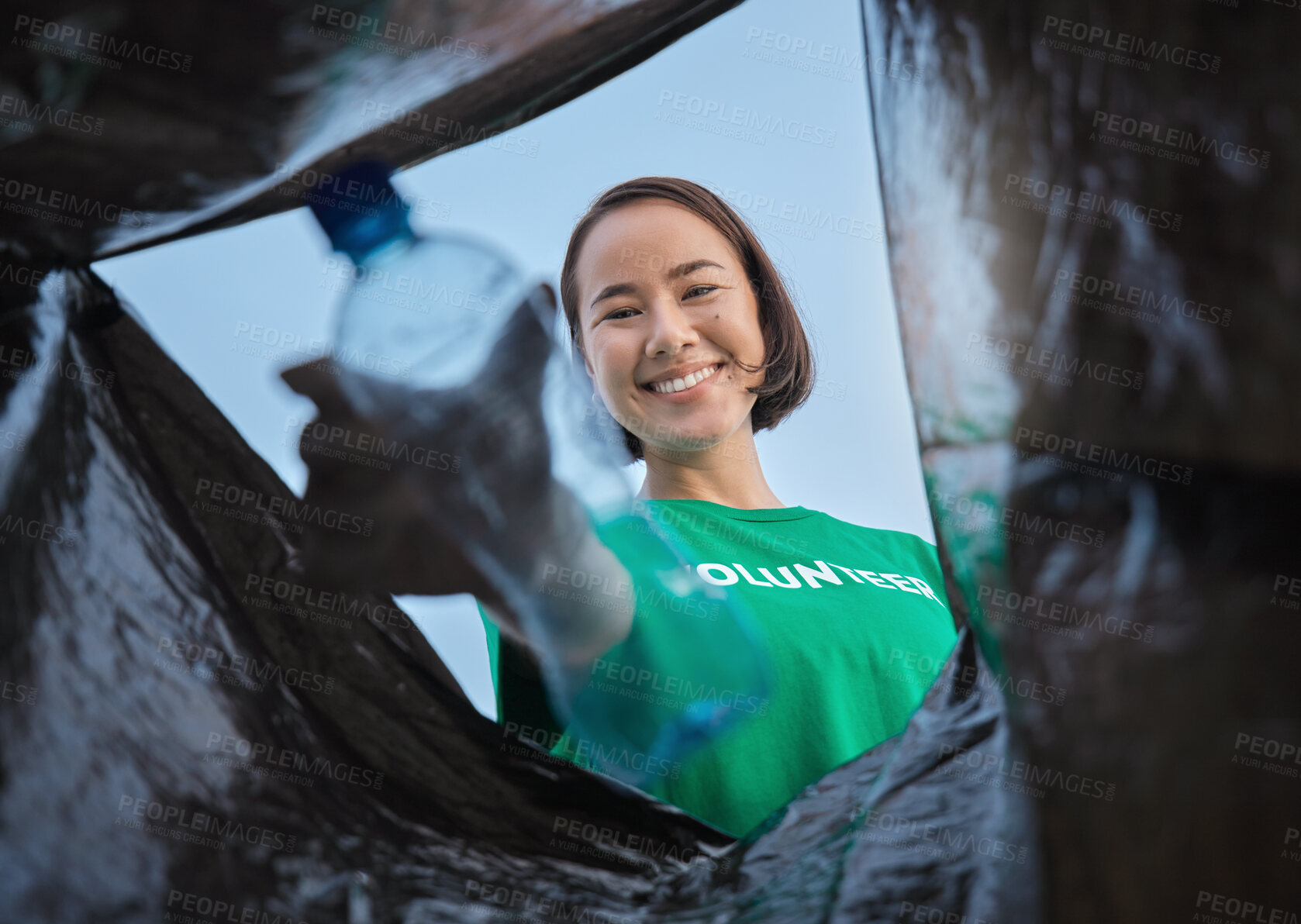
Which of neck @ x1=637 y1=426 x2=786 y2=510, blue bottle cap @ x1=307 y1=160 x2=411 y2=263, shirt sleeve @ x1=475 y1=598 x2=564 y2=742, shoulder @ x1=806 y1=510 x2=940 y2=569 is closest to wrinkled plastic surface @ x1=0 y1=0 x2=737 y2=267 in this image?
blue bottle cap @ x1=307 y1=160 x2=411 y2=263

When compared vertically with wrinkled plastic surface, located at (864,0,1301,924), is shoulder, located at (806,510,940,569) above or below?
above

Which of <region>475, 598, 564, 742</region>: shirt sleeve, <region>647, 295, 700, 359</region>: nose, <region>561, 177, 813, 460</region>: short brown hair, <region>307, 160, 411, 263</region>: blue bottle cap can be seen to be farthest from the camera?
<region>561, 177, 813, 460</region>: short brown hair

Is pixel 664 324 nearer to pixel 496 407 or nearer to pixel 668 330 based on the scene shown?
pixel 668 330

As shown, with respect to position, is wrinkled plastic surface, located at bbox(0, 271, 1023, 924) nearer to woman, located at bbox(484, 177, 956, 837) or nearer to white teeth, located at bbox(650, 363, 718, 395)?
woman, located at bbox(484, 177, 956, 837)

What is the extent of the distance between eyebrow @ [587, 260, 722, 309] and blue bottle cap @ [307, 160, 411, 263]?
316 millimetres

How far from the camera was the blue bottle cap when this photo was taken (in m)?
0.45

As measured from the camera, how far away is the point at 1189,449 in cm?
35

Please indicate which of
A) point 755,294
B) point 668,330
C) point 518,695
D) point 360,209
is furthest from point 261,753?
point 755,294

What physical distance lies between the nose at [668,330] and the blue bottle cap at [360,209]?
0.33 metres

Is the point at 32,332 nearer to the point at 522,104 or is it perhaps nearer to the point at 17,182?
the point at 17,182

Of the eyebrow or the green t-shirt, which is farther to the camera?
the eyebrow

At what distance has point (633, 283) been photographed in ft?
2.59

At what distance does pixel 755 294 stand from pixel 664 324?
0.73 ft

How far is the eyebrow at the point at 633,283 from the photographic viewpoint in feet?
2.58
